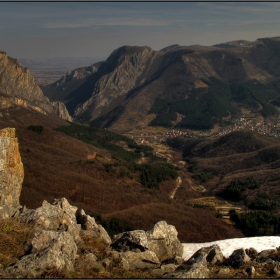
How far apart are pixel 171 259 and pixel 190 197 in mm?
69540

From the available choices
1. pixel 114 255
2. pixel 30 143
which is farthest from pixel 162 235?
pixel 30 143

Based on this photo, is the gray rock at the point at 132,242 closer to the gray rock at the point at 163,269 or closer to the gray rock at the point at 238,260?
the gray rock at the point at 163,269

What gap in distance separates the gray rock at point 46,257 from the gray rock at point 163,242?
17.5 feet

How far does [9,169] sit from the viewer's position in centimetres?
2397

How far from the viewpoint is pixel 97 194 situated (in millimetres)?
59781

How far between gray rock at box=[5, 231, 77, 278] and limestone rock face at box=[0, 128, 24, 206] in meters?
8.97

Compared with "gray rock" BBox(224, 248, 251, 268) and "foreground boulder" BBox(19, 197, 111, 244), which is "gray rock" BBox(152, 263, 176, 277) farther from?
"foreground boulder" BBox(19, 197, 111, 244)

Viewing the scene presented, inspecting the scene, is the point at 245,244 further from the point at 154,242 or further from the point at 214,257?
the point at 154,242

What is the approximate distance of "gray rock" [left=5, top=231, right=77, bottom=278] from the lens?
40.4 feet

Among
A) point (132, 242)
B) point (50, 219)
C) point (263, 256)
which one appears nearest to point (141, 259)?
point (132, 242)

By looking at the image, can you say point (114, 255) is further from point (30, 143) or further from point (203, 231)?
point (30, 143)

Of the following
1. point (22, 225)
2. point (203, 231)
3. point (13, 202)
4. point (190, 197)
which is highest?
point (22, 225)

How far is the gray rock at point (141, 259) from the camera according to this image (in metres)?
15.7

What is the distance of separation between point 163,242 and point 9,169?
12.4 metres
